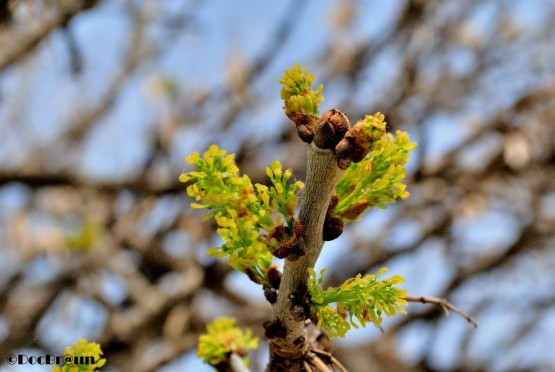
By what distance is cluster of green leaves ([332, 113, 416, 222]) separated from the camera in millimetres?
878

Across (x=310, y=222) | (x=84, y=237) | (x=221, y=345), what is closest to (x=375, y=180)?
(x=310, y=222)

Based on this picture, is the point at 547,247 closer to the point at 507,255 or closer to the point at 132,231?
the point at 507,255

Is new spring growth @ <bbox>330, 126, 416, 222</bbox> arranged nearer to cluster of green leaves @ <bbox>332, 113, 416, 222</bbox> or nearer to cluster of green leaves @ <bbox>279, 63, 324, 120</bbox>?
cluster of green leaves @ <bbox>332, 113, 416, 222</bbox>

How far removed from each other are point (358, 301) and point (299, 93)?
308mm

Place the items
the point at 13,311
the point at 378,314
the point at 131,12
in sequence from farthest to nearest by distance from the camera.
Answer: the point at 13,311
the point at 131,12
the point at 378,314

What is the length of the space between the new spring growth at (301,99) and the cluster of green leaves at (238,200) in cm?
7

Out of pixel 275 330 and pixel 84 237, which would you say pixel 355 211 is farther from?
pixel 84 237

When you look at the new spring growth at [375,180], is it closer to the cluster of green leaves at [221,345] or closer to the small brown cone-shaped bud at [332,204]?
the small brown cone-shaped bud at [332,204]

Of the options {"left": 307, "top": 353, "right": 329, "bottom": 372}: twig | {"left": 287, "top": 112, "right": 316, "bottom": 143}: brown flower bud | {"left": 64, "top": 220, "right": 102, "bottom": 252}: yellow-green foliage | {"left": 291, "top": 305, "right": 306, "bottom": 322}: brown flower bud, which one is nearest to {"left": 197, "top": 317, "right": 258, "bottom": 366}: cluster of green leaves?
{"left": 307, "top": 353, "right": 329, "bottom": 372}: twig

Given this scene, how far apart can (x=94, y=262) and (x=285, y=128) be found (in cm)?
194

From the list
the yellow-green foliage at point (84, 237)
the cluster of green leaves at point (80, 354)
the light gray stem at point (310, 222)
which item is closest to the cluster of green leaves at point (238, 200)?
the light gray stem at point (310, 222)

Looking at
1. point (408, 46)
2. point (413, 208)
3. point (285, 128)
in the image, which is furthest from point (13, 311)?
point (408, 46)

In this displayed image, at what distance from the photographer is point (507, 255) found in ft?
14.3

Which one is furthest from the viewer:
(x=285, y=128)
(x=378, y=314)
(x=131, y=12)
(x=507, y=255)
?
(x=285, y=128)
